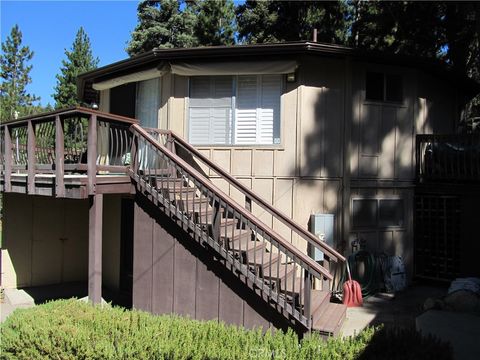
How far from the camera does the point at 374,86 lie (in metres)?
8.94

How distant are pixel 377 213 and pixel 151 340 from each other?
613 centimetres

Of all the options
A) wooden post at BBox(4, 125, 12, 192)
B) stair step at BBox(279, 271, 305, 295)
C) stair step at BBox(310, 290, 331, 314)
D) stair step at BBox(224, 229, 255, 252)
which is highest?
wooden post at BBox(4, 125, 12, 192)

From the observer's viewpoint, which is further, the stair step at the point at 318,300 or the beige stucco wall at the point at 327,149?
the beige stucco wall at the point at 327,149

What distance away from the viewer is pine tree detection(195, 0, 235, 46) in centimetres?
2319

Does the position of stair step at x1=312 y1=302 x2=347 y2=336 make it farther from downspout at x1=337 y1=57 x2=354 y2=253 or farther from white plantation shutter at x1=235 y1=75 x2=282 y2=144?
white plantation shutter at x1=235 y1=75 x2=282 y2=144

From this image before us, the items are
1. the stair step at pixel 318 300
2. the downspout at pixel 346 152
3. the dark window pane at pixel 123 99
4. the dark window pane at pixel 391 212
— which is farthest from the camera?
the dark window pane at pixel 123 99

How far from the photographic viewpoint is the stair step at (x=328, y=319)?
519 centimetres

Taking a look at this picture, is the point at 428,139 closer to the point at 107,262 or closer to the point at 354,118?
the point at 354,118

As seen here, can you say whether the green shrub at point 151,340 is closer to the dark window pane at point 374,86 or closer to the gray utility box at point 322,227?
the gray utility box at point 322,227

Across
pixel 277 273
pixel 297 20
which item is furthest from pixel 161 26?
pixel 277 273

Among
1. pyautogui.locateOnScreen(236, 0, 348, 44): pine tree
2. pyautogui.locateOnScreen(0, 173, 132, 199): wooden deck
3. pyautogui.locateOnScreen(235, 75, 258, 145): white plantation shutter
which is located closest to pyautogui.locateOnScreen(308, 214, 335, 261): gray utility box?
pyautogui.locateOnScreen(235, 75, 258, 145): white plantation shutter

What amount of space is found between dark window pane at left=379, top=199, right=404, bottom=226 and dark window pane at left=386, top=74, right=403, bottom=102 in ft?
7.23

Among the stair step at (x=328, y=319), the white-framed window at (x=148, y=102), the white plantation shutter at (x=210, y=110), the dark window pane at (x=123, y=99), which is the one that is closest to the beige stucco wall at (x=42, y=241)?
the dark window pane at (x=123, y=99)

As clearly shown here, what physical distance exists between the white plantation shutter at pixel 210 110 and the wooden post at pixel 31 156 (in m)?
2.97
